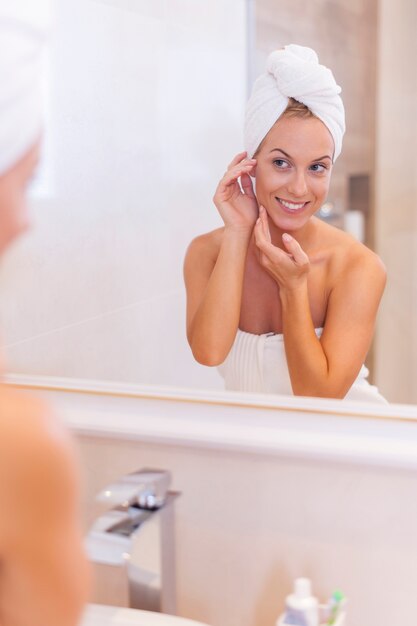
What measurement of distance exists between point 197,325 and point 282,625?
1.08ft

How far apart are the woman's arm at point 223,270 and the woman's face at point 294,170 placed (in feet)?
0.07

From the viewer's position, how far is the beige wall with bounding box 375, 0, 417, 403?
0.83m

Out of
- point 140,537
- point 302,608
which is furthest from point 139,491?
point 302,608

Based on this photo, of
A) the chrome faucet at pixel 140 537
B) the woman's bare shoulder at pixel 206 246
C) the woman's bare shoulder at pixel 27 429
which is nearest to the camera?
the woman's bare shoulder at pixel 27 429

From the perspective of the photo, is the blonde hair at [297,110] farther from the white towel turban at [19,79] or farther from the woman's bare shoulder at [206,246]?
the white towel turban at [19,79]

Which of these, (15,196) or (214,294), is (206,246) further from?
(15,196)

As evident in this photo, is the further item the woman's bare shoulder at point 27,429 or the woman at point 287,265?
the woman at point 287,265

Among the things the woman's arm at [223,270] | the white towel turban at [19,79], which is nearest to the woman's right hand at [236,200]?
the woman's arm at [223,270]

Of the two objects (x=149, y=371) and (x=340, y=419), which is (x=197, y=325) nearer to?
(x=149, y=371)

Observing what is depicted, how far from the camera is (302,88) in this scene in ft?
2.81

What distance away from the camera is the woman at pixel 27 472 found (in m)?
0.48

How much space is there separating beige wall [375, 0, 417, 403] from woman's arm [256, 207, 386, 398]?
2 centimetres

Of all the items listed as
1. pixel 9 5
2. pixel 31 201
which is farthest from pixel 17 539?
pixel 31 201

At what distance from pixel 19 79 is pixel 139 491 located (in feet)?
1.27
